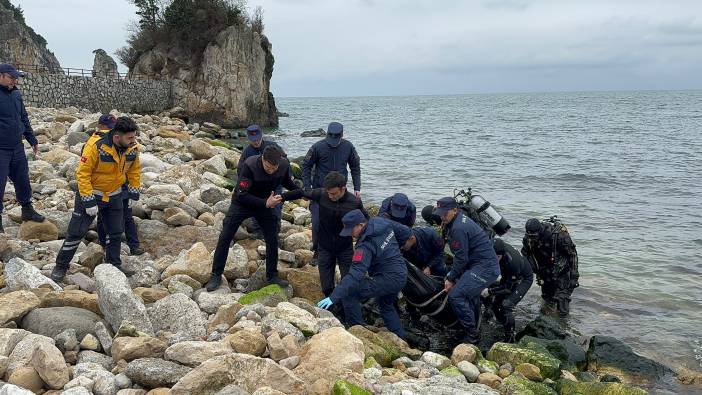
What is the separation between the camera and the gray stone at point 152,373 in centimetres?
444

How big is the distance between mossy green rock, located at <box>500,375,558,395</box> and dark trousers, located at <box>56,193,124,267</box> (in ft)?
15.5

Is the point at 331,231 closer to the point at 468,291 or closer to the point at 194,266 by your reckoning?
the point at 194,266

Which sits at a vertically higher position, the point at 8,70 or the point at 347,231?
the point at 8,70

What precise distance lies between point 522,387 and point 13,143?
284 inches

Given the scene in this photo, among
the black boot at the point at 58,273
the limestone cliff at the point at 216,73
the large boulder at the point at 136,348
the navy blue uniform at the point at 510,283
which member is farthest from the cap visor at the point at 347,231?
the limestone cliff at the point at 216,73

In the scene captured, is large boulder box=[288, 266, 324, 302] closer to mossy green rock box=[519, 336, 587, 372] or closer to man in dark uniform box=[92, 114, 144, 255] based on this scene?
man in dark uniform box=[92, 114, 144, 255]

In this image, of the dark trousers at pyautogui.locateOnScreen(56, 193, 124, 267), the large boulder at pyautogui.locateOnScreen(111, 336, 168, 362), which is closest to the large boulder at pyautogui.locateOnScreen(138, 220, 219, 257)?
the dark trousers at pyautogui.locateOnScreen(56, 193, 124, 267)

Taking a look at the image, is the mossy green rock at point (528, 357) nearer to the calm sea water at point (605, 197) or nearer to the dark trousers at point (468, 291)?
the dark trousers at point (468, 291)

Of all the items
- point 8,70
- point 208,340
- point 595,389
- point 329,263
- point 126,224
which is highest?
point 8,70

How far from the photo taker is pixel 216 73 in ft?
129

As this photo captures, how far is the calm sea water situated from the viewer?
9.55 m

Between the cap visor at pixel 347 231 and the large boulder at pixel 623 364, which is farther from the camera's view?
the large boulder at pixel 623 364

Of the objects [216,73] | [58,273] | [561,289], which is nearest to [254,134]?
[58,273]

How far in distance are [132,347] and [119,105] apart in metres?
33.0
